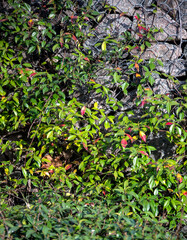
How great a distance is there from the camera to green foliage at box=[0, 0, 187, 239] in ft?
5.59

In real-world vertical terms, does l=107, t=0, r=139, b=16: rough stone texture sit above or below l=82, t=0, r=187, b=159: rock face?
above

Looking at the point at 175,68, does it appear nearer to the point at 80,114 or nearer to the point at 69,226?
the point at 80,114

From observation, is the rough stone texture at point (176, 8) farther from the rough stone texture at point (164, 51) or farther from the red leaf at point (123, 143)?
the red leaf at point (123, 143)

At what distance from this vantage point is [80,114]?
185 centimetres

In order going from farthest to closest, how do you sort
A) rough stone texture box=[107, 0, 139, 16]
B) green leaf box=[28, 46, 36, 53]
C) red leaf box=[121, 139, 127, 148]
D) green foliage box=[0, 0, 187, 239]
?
rough stone texture box=[107, 0, 139, 16] < green leaf box=[28, 46, 36, 53] < green foliage box=[0, 0, 187, 239] < red leaf box=[121, 139, 127, 148]

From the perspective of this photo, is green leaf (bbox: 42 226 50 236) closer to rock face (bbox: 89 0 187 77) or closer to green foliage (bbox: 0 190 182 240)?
green foliage (bbox: 0 190 182 240)

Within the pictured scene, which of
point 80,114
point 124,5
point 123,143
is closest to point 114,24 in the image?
point 124,5

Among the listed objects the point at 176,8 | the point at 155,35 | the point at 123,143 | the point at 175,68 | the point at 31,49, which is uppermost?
the point at 176,8

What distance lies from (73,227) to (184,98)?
1.18 meters

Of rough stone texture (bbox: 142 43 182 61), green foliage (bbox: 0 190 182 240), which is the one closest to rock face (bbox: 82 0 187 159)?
rough stone texture (bbox: 142 43 182 61)

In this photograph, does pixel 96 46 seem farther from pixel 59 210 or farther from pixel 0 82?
pixel 59 210

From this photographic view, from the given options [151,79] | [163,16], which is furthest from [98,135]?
[163,16]

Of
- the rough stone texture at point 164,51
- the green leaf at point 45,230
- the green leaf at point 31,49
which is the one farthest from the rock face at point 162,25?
the green leaf at point 45,230

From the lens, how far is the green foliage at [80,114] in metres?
1.70
